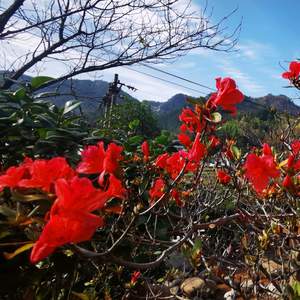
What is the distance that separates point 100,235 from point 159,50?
3.88 metres

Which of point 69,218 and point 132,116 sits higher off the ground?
point 132,116

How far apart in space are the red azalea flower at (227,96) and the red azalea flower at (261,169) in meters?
0.21

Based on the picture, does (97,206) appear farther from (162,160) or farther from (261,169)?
(261,169)

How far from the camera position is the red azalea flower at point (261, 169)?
2.93ft

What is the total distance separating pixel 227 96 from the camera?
88 centimetres

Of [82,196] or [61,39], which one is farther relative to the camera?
[61,39]

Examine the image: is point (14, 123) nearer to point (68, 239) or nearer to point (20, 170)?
point (20, 170)

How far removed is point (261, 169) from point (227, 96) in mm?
318

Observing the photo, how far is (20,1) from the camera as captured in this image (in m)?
3.49

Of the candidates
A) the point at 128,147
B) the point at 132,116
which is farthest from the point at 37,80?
the point at 132,116

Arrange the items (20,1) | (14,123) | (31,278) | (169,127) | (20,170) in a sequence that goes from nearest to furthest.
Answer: (20,170)
(31,278)
(14,123)
(20,1)
(169,127)

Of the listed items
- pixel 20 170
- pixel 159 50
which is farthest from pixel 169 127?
pixel 20 170

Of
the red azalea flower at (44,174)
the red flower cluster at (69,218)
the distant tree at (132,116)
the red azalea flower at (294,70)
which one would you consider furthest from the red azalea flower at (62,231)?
the distant tree at (132,116)

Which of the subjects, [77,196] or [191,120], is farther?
[191,120]
